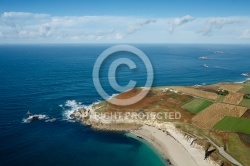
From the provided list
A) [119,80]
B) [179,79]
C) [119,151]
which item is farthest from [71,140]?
[179,79]

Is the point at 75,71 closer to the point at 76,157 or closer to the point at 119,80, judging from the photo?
the point at 119,80

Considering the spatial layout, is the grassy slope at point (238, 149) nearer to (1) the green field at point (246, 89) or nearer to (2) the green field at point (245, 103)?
(2) the green field at point (245, 103)

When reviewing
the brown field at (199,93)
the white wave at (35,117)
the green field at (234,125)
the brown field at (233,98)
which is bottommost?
the green field at (234,125)

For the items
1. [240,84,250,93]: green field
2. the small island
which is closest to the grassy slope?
the small island

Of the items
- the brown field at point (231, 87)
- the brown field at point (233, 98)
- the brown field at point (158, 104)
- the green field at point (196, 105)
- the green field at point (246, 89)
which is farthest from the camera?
the brown field at point (231, 87)

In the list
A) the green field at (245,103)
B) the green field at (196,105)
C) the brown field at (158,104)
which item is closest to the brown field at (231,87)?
the green field at (245,103)

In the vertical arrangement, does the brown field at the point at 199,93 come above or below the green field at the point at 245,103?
above

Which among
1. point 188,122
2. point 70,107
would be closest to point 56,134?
point 70,107
